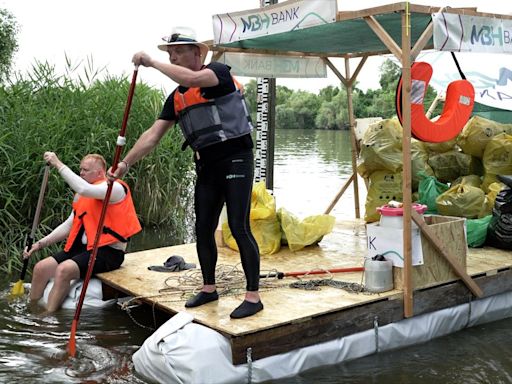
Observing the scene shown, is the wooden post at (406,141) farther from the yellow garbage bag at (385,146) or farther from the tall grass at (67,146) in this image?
the tall grass at (67,146)

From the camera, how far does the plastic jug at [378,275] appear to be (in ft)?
16.1

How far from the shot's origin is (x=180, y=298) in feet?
16.0

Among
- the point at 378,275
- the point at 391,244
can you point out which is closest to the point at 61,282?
the point at 378,275

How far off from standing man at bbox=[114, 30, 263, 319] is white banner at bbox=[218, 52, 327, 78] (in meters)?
2.91

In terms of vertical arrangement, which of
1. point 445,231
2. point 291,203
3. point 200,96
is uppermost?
point 200,96

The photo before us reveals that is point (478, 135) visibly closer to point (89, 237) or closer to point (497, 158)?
point (497, 158)

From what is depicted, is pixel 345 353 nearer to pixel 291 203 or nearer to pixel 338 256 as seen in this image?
pixel 338 256

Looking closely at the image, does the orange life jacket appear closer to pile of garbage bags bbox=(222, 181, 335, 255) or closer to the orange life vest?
the orange life vest

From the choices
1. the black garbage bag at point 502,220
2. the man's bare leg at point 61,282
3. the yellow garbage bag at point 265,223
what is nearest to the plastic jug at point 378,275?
the yellow garbage bag at point 265,223

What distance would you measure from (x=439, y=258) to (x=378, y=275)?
53 centimetres

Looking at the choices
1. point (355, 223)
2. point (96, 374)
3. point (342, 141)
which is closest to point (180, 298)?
point (96, 374)

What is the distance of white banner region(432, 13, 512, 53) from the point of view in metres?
4.80

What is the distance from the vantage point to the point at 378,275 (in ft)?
16.1

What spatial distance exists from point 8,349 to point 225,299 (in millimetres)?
1533
